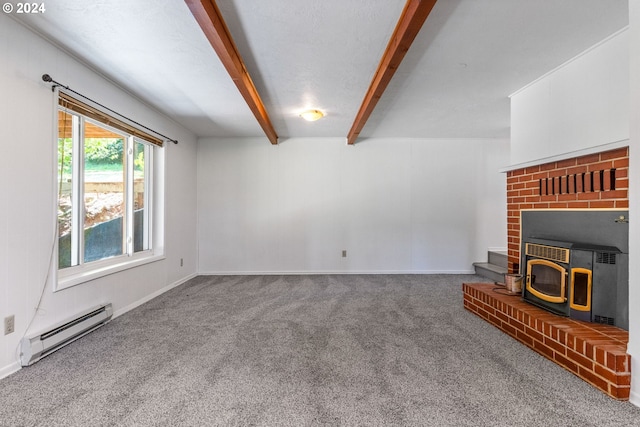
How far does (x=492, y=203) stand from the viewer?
5.04 metres

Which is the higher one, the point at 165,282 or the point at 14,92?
the point at 14,92

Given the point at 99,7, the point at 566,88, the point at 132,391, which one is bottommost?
the point at 132,391

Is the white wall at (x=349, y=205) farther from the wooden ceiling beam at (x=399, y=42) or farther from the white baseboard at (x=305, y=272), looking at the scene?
the wooden ceiling beam at (x=399, y=42)

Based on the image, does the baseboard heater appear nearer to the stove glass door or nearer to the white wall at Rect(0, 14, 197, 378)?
the white wall at Rect(0, 14, 197, 378)

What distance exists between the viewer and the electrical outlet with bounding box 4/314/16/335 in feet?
6.14

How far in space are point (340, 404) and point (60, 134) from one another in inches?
116

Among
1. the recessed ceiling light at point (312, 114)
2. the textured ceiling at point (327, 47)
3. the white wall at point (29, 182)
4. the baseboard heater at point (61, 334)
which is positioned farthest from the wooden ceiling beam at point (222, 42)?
the baseboard heater at point (61, 334)

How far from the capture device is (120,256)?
3.27 metres

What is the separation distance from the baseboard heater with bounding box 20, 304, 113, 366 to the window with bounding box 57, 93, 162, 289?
31 centimetres

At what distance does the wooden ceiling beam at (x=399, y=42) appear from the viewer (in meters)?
1.69

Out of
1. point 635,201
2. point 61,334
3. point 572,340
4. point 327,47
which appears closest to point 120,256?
point 61,334

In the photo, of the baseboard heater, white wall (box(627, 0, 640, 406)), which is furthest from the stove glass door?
the baseboard heater

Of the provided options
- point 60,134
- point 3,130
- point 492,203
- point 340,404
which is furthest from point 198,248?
point 492,203

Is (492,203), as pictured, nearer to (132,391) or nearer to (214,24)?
(214,24)
